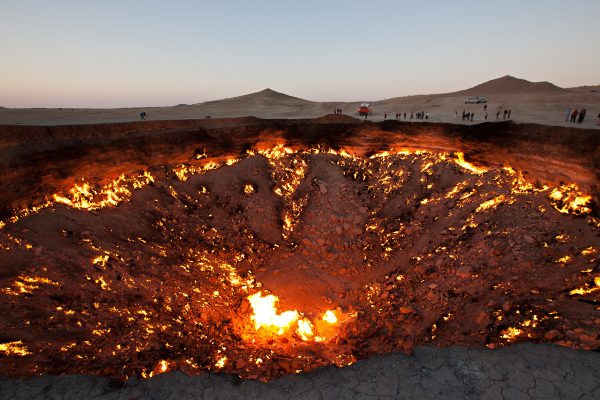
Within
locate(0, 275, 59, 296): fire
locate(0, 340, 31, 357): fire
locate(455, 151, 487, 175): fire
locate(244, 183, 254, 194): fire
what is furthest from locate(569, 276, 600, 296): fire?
locate(0, 275, 59, 296): fire

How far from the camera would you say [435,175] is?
34.7 ft

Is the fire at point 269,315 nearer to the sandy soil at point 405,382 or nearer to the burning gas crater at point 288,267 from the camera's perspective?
the burning gas crater at point 288,267

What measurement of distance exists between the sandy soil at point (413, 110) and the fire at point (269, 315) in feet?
30.2

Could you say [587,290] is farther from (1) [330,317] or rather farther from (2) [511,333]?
(1) [330,317]

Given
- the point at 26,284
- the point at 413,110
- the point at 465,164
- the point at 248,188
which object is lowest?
the point at 26,284

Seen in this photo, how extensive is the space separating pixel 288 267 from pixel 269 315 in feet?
6.85

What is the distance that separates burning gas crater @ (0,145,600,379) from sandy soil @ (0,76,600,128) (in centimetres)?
417

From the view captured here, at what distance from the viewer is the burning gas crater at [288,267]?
5965 mm

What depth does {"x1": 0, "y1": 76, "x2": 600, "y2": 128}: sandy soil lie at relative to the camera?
1343cm

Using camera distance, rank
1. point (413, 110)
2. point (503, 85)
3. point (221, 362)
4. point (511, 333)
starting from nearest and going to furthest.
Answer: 1. point (511, 333)
2. point (221, 362)
3. point (413, 110)
4. point (503, 85)

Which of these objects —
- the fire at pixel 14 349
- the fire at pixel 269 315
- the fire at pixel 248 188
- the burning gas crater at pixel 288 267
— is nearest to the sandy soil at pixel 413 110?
the burning gas crater at pixel 288 267

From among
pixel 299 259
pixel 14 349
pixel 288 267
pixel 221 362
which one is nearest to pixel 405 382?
pixel 221 362

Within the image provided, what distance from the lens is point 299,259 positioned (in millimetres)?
10117

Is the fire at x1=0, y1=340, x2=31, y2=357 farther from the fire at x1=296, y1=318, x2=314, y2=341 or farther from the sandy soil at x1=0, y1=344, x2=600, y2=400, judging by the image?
the fire at x1=296, y1=318, x2=314, y2=341
